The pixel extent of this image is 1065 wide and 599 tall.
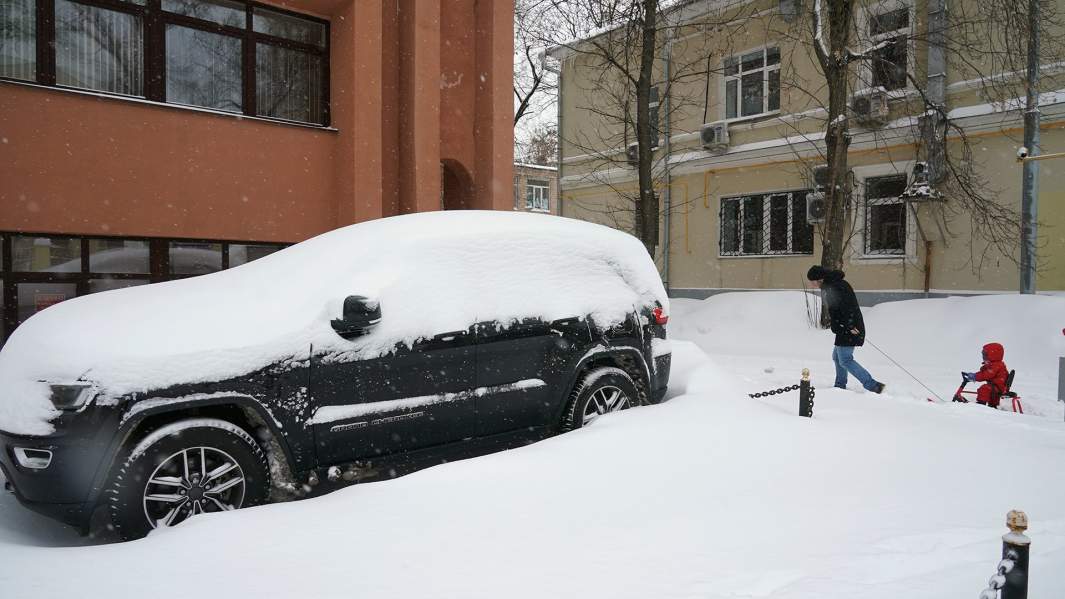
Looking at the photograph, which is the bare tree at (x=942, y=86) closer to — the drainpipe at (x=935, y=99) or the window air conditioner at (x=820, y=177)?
the drainpipe at (x=935, y=99)

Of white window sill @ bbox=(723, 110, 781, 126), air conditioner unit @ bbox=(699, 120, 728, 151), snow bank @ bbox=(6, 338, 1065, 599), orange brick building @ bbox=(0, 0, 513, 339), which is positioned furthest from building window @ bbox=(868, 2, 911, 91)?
snow bank @ bbox=(6, 338, 1065, 599)

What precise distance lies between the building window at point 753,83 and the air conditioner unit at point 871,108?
2518mm

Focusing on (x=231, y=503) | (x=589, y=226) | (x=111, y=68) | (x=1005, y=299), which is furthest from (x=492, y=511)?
(x=1005, y=299)

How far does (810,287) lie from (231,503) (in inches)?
612

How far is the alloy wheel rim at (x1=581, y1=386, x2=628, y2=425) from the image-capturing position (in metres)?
5.26

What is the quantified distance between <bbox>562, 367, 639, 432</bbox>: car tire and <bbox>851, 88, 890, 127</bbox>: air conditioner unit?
12650 mm

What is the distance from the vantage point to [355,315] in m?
4.15

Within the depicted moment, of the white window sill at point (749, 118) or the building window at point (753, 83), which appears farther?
the building window at point (753, 83)

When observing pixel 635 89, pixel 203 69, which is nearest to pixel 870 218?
pixel 635 89

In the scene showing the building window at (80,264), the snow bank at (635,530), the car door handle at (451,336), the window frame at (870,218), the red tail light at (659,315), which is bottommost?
the snow bank at (635,530)

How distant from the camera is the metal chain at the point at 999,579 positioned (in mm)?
2432

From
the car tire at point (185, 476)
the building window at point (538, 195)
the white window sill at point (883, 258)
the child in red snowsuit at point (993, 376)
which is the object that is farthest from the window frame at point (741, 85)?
the building window at point (538, 195)

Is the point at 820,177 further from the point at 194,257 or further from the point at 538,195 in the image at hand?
the point at 538,195

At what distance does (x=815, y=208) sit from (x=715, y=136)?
165 inches
